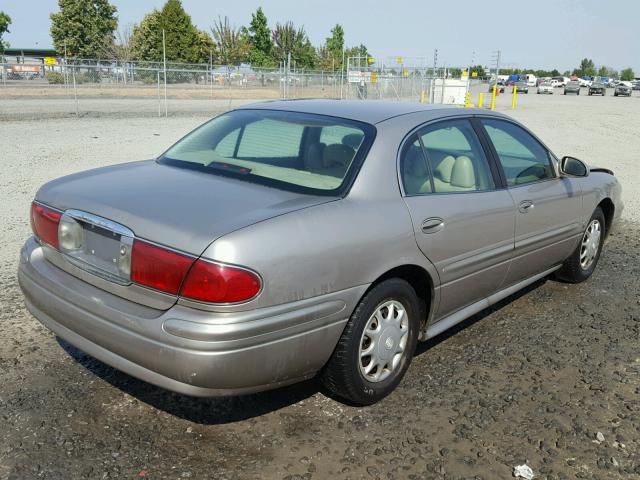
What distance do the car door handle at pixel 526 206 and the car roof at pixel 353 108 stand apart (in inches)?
32.0

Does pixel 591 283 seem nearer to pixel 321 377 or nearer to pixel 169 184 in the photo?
pixel 321 377

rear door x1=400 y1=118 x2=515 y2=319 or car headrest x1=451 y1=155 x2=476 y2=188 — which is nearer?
rear door x1=400 y1=118 x2=515 y2=319

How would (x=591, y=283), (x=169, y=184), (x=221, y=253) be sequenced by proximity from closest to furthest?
(x=221, y=253) < (x=169, y=184) < (x=591, y=283)

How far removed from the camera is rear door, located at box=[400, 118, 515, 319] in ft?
11.1

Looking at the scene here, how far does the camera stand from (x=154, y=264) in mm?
2627

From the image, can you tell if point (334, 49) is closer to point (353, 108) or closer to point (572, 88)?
point (572, 88)

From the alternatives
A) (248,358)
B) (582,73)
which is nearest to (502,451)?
(248,358)

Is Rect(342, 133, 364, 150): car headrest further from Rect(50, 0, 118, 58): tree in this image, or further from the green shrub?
Rect(50, 0, 118, 58): tree

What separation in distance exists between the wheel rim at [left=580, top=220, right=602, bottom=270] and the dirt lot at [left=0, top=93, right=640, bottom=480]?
0.66 meters

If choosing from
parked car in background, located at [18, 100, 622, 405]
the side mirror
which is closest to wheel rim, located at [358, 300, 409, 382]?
parked car in background, located at [18, 100, 622, 405]

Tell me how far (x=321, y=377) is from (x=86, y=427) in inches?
46.2

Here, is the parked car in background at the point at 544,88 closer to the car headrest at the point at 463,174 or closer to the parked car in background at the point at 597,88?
the parked car in background at the point at 597,88

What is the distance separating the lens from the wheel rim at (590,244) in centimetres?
527

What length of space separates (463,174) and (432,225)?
2.05 ft
